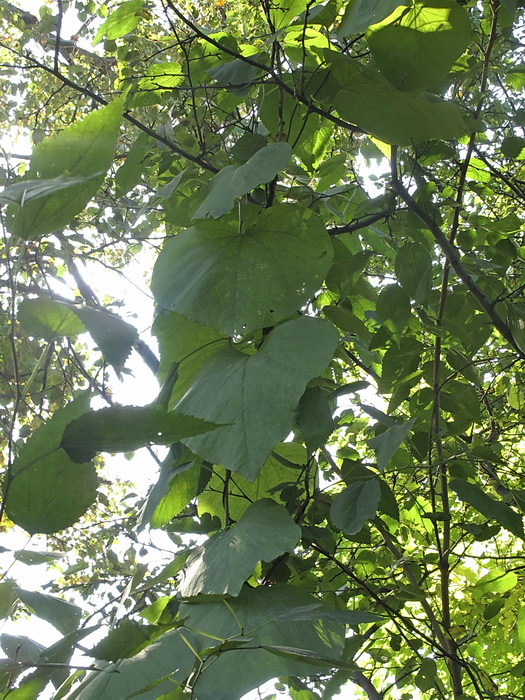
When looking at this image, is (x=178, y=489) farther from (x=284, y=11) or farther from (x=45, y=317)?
(x=284, y=11)

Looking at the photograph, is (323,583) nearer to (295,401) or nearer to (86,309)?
(295,401)

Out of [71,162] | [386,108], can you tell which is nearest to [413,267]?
[386,108]

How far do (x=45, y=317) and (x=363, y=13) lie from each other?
0.42m

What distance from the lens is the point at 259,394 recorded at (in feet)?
1.76

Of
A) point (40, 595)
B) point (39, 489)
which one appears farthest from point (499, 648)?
point (39, 489)

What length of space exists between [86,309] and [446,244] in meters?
0.63

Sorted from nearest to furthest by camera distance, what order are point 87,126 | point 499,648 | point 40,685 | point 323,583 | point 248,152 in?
point 87,126
point 40,685
point 248,152
point 323,583
point 499,648

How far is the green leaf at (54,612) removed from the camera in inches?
21.7

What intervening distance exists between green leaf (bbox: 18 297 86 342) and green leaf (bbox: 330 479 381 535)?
0.42 meters

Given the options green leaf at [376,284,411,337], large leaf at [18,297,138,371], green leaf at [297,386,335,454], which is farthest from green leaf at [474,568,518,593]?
large leaf at [18,297,138,371]

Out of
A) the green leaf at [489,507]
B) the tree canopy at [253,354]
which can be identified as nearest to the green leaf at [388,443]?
the tree canopy at [253,354]

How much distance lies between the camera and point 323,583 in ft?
3.35

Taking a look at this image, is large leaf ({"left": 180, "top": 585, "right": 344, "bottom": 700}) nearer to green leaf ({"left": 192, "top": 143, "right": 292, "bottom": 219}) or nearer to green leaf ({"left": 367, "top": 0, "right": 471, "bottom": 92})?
green leaf ({"left": 192, "top": 143, "right": 292, "bottom": 219})

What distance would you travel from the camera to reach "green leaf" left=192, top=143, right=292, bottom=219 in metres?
0.60
